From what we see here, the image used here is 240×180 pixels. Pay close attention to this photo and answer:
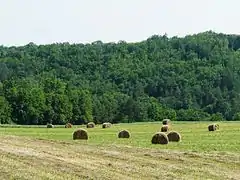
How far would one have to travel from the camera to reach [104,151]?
2825cm

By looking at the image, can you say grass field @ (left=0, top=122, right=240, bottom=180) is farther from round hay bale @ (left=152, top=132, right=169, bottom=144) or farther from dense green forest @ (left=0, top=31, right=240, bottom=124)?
dense green forest @ (left=0, top=31, right=240, bottom=124)

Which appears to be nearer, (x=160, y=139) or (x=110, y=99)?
(x=160, y=139)

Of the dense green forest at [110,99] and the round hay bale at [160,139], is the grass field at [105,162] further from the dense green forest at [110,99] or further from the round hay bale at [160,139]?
the dense green forest at [110,99]

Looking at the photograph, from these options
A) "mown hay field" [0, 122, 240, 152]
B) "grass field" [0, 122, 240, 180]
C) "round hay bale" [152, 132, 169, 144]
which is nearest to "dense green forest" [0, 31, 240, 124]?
"mown hay field" [0, 122, 240, 152]

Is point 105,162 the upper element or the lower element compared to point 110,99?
lower

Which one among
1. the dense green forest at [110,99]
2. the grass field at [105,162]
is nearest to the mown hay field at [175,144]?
the grass field at [105,162]

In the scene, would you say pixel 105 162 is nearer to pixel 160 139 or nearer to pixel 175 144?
pixel 175 144

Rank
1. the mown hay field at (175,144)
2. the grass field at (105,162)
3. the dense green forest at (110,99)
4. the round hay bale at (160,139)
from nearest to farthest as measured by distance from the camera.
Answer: the grass field at (105,162) < the mown hay field at (175,144) < the round hay bale at (160,139) < the dense green forest at (110,99)

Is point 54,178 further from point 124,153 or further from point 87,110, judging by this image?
point 87,110

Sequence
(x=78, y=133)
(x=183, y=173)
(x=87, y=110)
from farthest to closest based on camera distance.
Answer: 1. (x=87, y=110)
2. (x=78, y=133)
3. (x=183, y=173)

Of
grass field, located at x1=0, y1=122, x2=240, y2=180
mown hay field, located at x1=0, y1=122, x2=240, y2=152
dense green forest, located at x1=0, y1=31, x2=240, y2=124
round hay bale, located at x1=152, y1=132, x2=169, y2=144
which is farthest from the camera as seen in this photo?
dense green forest, located at x1=0, y1=31, x2=240, y2=124

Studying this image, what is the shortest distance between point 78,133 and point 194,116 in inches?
4503

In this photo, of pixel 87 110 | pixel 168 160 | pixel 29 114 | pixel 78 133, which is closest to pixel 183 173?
pixel 168 160

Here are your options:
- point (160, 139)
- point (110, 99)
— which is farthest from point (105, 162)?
point (110, 99)
